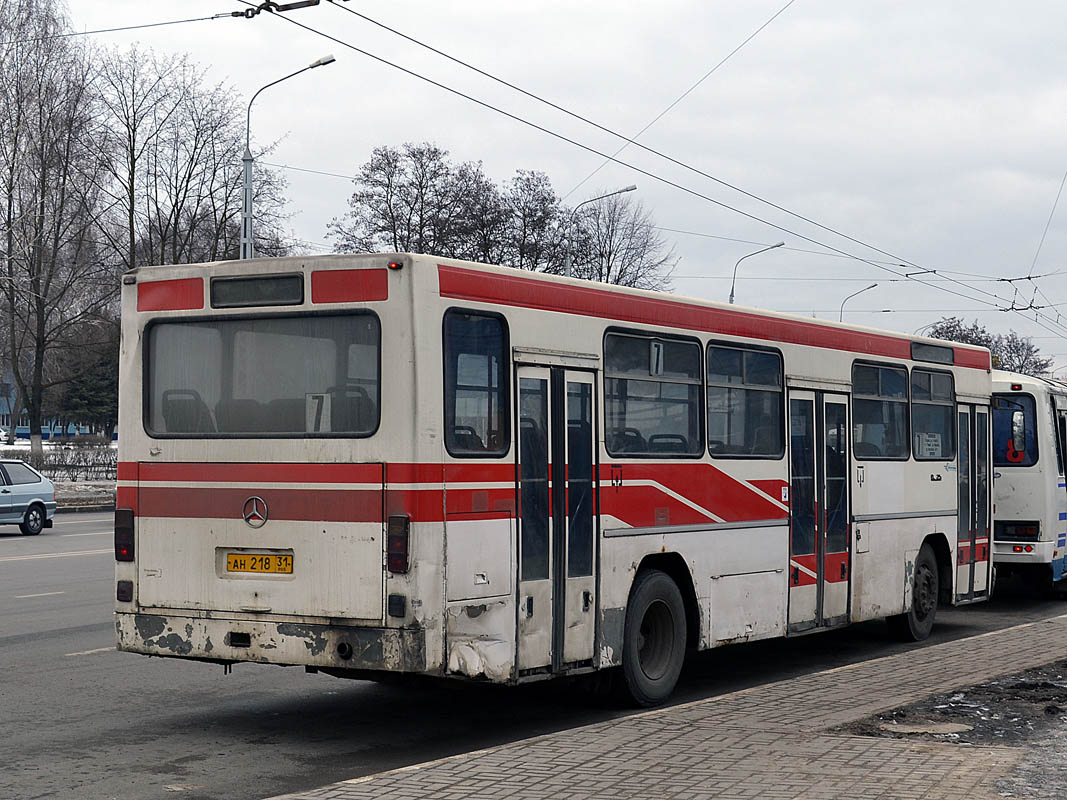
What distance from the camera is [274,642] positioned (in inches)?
338

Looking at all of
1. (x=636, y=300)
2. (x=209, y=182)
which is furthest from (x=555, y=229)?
(x=636, y=300)

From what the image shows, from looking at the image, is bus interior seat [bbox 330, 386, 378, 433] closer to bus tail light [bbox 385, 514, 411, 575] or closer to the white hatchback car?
bus tail light [bbox 385, 514, 411, 575]

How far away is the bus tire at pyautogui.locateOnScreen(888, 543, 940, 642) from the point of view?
46.6 ft

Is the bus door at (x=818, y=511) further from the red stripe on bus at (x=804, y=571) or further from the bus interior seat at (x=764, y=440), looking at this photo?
the bus interior seat at (x=764, y=440)

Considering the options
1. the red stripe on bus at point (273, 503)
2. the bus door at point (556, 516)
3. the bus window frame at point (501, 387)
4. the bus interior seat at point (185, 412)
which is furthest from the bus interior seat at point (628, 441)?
the bus interior seat at point (185, 412)

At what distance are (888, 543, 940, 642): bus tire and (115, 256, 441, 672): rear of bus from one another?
7.33 m

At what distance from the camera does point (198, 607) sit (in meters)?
8.87

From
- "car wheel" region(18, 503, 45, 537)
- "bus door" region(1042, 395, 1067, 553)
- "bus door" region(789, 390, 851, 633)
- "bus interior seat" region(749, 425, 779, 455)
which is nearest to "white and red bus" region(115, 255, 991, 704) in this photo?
"bus interior seat" region(749, 425, 779, 455)

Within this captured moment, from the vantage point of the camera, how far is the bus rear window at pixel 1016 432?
17.8 metres

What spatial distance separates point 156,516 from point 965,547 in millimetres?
9188

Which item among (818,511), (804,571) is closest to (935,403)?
(818,511)

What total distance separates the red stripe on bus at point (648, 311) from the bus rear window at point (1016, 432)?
14.6ft

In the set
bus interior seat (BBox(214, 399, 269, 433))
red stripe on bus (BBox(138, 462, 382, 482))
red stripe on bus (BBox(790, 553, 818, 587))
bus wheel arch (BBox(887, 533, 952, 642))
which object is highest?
bus interior seat (BBox(214, 399, 269, 433))

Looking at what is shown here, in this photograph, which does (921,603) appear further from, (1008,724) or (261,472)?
(261,472)
